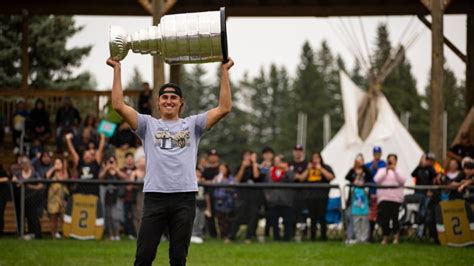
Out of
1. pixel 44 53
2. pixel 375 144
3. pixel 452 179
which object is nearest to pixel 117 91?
pixel 452 179

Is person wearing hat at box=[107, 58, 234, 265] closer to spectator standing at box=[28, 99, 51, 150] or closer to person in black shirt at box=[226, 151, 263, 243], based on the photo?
person in black shirt at box=[226, 151, 263, 243]

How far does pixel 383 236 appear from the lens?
1583 centimetres

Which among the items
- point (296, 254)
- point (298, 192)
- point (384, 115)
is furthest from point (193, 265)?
point (384, 115)

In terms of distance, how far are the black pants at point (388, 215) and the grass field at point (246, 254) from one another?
50cm

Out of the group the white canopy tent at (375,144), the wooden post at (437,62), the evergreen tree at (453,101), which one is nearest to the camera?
the wooden post at (437,62)

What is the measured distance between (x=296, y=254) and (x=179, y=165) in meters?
5.86

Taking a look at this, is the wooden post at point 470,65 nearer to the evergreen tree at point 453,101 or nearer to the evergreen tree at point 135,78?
the evergreen tree at point 453,101

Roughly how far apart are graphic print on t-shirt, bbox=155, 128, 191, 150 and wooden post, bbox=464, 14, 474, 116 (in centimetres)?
1391

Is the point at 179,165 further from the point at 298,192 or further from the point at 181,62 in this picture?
the point at 298,192

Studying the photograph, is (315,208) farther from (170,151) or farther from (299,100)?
(299,100)

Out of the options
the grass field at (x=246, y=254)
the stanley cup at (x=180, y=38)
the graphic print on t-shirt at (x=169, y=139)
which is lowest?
the grass field at (x=246, y=254)

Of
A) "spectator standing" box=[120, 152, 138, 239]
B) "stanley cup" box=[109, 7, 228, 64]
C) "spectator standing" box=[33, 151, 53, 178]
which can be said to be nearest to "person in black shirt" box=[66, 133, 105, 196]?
"spectator standing" box=[120, 152, 138, 239]

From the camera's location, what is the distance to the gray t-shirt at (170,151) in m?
7.93

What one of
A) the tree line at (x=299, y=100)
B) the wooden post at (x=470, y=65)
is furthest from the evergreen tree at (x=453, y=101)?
the wooden post at (x=470, y=65)
